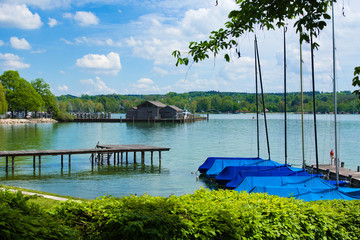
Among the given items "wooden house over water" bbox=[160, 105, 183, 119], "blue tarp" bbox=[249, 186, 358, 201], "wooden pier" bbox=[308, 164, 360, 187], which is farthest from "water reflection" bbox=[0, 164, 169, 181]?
"wooden house over water" bbox=[160, 105, 183, 119]

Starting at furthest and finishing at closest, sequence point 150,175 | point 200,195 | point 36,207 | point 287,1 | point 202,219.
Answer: point 150,175
point 200,195
point 287,1
point 202,219
point 36,207

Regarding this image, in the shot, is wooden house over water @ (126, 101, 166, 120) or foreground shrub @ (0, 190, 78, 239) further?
wooden house over water @ (126, 101, 166, 120)

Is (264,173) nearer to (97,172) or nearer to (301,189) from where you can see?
(301,189)

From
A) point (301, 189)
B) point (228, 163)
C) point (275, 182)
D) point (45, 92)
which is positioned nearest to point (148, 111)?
point (45, 92)

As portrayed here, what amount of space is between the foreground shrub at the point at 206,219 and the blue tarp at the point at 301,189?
9405mm

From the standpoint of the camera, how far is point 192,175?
3322 cm

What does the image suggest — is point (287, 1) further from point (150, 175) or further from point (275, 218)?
point (150, 175)

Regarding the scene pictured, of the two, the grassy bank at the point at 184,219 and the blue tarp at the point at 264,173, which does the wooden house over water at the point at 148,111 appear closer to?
the blue tarp at the point at 264,173

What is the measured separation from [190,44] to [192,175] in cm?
2690

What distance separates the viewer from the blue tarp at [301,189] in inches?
706

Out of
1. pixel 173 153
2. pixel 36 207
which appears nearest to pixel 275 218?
pixel 36 207

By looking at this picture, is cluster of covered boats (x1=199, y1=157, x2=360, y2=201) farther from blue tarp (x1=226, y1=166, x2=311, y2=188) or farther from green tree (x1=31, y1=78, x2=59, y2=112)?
green tree (x1=31, y1=78, x2=59, y2=112)

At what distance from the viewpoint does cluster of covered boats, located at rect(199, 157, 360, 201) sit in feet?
59.2

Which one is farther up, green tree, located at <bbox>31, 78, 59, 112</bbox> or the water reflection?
green tree, located at <bbox>31, 78, 59, 112</bbox>
